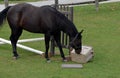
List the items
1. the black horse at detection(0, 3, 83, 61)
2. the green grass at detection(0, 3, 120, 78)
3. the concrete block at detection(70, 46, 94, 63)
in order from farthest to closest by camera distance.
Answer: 1. the concrete block at detection(70, 46, 94, 63)
2. the black horse at detection(0, 3, 83, 61)
3. the green grass at detection(0, 3, 120, 78)

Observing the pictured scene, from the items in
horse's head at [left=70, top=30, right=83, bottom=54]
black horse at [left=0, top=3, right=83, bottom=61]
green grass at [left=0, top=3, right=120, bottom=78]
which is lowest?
green grass at [left=0, top=3, right=120, bottom=78]

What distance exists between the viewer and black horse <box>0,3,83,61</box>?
10.2 metres

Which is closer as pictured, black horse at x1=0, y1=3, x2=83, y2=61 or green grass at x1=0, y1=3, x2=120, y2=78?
green grass at x1=0, y1=3, x2=120, y2=78

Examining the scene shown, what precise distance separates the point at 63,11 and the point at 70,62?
5.12 feet

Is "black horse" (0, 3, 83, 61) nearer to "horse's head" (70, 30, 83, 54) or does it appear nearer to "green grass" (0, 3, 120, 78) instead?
"horse's head" (70, 30, 83, 54)

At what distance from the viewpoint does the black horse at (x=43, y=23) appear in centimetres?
1021

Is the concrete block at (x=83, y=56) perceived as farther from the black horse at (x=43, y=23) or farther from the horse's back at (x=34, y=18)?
the horse's back at (x=34, y=18)

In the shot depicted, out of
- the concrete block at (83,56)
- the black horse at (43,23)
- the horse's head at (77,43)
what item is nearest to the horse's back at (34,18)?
the black horse at (43,23)

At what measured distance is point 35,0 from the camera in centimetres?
2936

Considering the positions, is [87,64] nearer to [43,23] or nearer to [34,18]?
[43,23]

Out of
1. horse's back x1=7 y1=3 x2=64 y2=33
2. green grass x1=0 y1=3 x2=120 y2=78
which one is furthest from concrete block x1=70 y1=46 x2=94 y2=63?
horse's back x1=7 y1=3 x2=64 y2=33

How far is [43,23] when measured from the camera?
10.4 meters

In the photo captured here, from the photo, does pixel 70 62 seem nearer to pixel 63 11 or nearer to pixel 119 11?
pixel 63 11

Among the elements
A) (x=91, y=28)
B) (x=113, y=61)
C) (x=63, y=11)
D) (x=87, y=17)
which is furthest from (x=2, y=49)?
(x=87, y=17)
